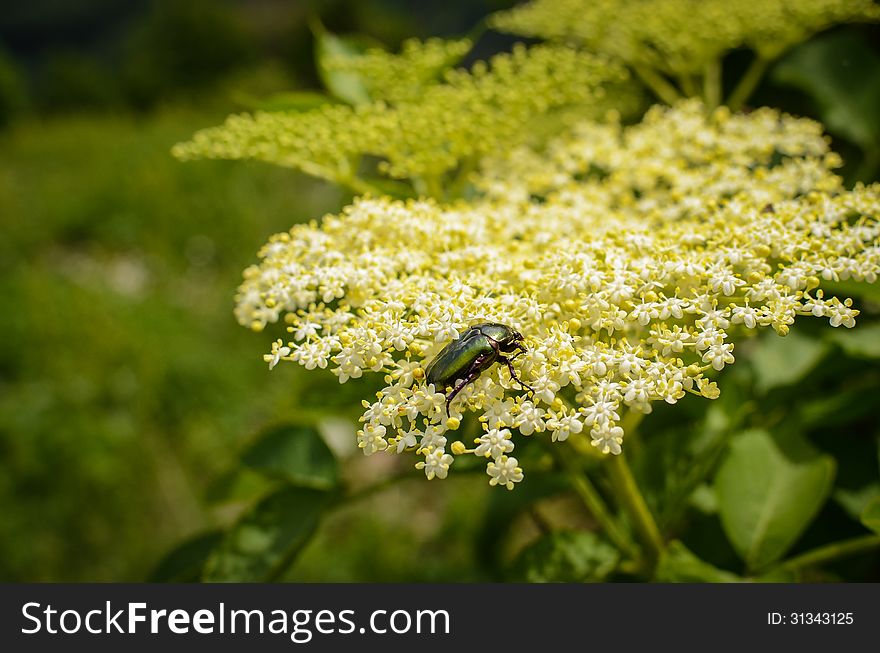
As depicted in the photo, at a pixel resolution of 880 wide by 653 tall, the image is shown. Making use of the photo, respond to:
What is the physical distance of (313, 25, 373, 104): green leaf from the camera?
1349mm

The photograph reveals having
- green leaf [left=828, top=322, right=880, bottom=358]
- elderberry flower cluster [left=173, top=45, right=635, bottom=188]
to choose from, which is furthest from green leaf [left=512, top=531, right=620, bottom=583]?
elderberry flower cluster [left=173, top=45, right=635, bottom=188]

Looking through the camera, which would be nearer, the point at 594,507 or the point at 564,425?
the point at 564,425

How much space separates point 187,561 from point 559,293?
2.69 ft

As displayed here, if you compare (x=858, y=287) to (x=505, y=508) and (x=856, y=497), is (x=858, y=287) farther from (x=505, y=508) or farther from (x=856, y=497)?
(x=505, y=508)

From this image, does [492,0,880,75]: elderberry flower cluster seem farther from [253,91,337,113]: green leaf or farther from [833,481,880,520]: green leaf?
[833,481,880,520]: green leaf

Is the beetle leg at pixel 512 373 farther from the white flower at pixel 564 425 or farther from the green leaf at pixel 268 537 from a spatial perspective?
the green leaf at pixel 268 537

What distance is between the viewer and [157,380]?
12.5 feet

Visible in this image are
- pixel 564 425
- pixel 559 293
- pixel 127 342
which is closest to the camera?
pixel 564 425

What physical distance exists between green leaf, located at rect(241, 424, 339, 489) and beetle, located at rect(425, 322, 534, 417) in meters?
0.45

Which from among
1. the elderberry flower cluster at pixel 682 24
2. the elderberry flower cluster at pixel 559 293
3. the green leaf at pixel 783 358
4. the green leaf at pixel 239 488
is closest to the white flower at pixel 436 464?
the elderberry flower cluster at pixel 559 293

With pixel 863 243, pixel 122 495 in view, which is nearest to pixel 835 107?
pixel 863 243

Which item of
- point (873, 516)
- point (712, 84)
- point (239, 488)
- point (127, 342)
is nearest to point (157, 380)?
point (127, 342)

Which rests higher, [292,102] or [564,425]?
[292,102]

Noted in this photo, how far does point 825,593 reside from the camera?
94cm
